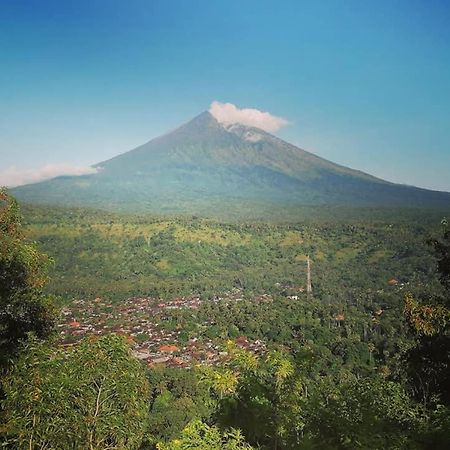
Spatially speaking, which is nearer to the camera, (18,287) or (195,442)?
(195,442)

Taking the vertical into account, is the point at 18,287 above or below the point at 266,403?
above

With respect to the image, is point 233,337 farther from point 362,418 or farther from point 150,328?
point 362,418

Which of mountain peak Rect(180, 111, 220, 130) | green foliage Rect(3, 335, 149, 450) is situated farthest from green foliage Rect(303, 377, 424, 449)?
mountain peak Rect(180, 111, 220, 130)

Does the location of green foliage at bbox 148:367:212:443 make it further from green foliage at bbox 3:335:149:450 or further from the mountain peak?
the mountain peak

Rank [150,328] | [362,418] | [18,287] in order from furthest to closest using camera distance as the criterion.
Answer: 1. [150,328]
2. [18,287]
3. [362,418]

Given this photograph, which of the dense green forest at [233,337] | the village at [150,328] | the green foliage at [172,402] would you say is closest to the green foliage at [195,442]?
the dense green forest at [233,337]

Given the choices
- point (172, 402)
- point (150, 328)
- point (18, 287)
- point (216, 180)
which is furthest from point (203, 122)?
point (18, 287)

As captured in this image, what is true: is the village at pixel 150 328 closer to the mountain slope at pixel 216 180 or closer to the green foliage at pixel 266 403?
the green foliage at pixel 266 403

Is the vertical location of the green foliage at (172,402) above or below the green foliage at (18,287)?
below
